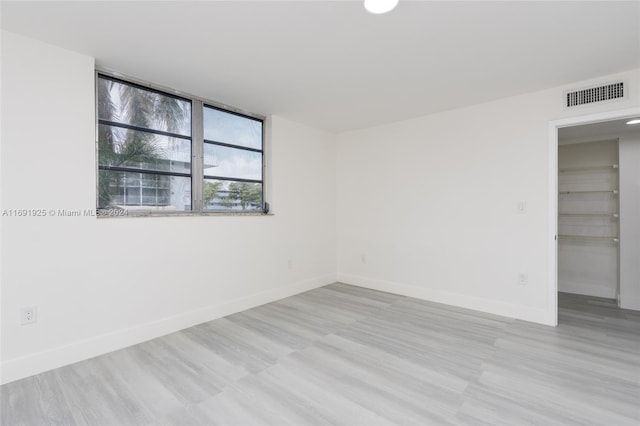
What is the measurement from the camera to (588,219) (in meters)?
4.31

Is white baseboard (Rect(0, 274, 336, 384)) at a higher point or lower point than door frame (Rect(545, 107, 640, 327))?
lower

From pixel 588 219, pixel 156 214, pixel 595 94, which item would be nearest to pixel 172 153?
pixel 156 214

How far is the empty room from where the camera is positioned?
196cm

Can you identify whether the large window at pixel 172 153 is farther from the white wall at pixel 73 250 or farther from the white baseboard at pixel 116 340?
the white baseboard at pixel 116 340

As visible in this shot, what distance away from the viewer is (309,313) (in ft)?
11.5

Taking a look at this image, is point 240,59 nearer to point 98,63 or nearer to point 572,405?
point 98,63

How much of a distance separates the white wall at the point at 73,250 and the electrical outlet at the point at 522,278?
10.5ft

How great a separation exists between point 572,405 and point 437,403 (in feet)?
2.62

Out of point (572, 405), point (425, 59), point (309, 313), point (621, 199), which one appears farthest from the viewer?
point (621, 199)

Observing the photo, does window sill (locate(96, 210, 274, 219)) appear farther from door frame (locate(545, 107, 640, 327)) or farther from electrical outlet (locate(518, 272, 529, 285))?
door frame (locate(545, 107, 640, 327))

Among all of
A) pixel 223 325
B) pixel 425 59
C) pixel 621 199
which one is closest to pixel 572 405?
pixel 425 59

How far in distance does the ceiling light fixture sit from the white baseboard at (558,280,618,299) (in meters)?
4.66

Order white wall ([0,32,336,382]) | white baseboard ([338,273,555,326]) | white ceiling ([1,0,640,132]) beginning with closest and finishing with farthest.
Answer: white ceiling ([1,0,640,132]) → white wall ([0,32,336,382]) → white baseboard ([338,273,555,326])

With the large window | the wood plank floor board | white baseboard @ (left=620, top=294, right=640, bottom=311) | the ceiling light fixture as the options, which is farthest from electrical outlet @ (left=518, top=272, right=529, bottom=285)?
the large window
